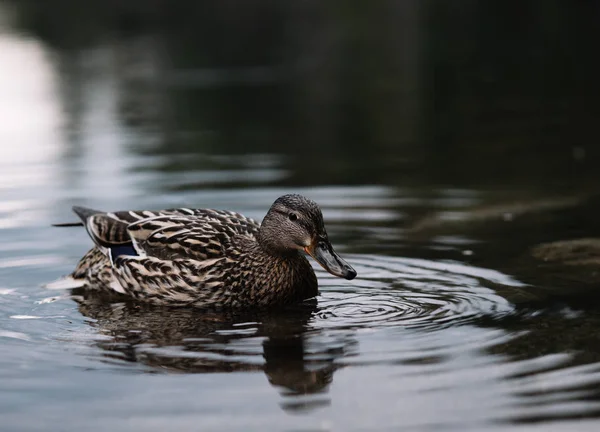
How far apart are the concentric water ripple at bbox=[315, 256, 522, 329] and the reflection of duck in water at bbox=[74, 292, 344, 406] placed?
12.4 inches

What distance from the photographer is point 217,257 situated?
28.1 feet

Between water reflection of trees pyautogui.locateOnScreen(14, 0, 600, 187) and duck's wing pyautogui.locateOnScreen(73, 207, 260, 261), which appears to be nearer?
duck's wing pyautogui.locateOnScreen(73, 207, 260, 261)

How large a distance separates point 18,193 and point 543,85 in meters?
12.7

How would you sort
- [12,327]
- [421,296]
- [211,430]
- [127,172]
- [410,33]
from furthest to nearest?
[410,33], [127,172], [421,296], [12,327], [211,430]

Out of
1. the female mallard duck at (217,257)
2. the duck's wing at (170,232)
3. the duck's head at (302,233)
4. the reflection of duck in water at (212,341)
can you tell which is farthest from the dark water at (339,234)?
the duck's wing at (170,232)

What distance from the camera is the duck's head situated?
8148 millimetres

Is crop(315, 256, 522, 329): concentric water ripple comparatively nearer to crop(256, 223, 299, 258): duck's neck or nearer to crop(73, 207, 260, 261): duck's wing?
crop(256, 223, 299, 258): duck's neck

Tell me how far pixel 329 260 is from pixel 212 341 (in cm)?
117

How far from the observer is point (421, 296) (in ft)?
27.3

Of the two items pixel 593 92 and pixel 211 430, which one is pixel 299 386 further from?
pixel 593 92

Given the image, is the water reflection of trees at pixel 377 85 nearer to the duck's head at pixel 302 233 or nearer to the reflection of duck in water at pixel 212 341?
the duck's head at pixel 302 233

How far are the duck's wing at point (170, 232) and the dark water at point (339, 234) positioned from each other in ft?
1.59

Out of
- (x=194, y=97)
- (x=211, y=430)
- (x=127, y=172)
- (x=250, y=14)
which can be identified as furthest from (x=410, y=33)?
(x=211, y=430)

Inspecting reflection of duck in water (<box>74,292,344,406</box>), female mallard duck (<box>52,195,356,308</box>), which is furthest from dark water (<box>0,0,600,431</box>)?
female mallard duck (<box>52,195,356,308</box>)
